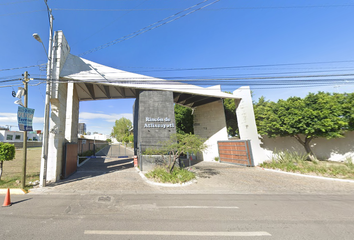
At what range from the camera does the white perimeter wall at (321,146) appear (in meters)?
11.7

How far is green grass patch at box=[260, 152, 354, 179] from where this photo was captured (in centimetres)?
941

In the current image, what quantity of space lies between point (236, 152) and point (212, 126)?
4.46 m

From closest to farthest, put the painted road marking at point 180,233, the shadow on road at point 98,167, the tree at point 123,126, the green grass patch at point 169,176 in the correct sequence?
the painted road marking at point 180,233
the green grass patch at point 169,176
the shadow on road at point 98,167
the tree at point 123,126

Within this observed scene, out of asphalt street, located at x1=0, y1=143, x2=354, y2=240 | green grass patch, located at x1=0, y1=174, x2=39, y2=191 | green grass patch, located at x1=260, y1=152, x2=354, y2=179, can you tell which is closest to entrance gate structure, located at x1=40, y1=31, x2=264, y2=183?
green grass patch, located at x1=0, y1=174, x2=39, y2=191

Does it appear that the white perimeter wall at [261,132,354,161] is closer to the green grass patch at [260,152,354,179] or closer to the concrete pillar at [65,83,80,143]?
the green grass patch at [260,152,354,179]

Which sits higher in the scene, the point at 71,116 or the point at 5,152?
the point at 71,116

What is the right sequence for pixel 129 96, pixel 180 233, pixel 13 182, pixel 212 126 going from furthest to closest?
1. pixel 212 126
2. pixel 129 96
3. pixel 13 182
4. pixel 180 233

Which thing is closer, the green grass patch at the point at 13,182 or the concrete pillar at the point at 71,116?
the green grass patch at the point at 13,182

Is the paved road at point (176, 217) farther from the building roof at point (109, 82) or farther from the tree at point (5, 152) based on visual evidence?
the building roof at point (109, 82)

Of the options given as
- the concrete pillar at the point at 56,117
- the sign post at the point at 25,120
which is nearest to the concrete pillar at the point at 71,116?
the concrete pillar at the point at 56,117

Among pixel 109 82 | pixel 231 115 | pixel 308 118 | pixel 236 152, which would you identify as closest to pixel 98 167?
pixel 109 82

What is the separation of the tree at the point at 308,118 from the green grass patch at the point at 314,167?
156cm

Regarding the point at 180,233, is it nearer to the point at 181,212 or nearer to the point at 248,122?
the point at 181,212

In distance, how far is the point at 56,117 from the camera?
8836 mm
